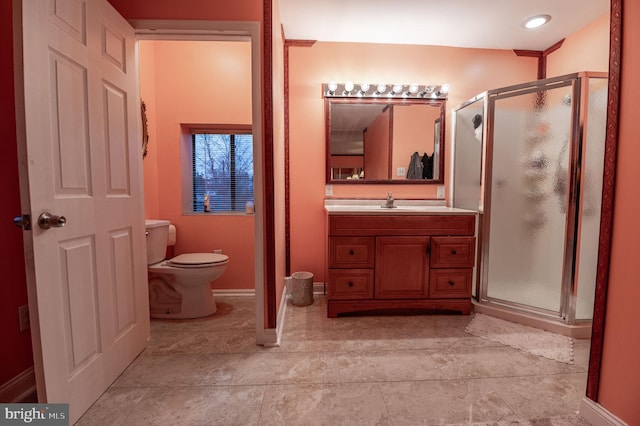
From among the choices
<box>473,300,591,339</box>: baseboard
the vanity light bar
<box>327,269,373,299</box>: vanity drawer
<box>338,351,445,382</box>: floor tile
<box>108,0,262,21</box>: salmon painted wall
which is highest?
<box>108,0,262,21</box>: salmon painted wall

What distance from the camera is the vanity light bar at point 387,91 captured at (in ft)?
8.26

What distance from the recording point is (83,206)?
120cm

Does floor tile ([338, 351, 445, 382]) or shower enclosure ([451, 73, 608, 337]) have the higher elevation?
shower enclosure ([451, 73, 608, 337])

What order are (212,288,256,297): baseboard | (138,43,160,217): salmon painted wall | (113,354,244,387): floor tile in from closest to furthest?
(113,354,244,387): floor tile < (138,43,160,217): salmon painted wall < (212,288,256,297): baseboard

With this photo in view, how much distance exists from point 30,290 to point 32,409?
0.49 m

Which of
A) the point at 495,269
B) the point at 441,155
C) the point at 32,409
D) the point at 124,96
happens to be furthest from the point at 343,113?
the point at 32,409

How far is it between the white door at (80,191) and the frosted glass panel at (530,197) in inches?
101

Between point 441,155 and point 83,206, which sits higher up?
point 441,155

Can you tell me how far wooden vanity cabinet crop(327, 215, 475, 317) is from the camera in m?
2.10

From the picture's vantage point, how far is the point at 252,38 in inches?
62.6

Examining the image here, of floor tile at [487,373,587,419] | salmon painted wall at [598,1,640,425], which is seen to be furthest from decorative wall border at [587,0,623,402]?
floor tile at [487,373,587,419]

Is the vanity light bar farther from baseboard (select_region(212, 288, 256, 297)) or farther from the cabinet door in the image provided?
baseboard (select_region(212, 288, 256, 297))

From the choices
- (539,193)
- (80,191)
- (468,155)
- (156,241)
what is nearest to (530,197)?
(539,193)

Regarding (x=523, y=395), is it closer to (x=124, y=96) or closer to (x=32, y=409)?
(x=32, y=409)
